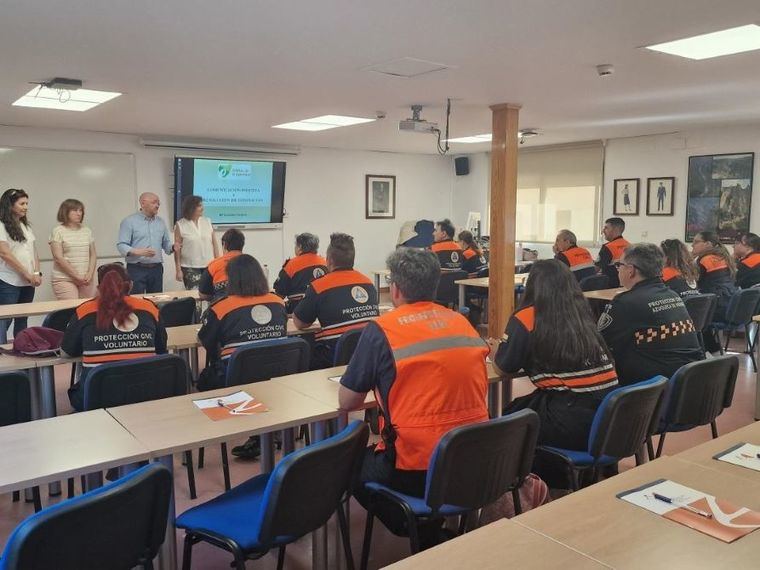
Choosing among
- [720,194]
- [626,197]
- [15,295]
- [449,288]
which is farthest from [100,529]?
[626,197]

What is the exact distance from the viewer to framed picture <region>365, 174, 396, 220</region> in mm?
10812

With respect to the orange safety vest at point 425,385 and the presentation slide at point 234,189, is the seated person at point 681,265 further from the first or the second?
the presentation slide at point 234,189

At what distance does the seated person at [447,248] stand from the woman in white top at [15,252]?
4.42 m

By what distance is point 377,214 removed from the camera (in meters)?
11.0

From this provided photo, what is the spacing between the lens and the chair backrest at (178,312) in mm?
4825

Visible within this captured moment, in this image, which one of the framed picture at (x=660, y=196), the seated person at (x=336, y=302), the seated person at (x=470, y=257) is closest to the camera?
the seated person at (x=336, y=302)

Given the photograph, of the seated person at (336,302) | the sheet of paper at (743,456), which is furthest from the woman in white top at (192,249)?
the sheet of paper at (743,456)

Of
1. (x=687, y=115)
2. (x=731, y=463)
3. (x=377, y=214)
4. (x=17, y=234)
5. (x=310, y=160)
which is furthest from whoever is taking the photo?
(x=377, y=214)

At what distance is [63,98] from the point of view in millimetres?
5625

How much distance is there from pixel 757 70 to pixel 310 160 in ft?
21.3

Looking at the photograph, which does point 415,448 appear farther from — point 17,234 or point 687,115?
point 687,115

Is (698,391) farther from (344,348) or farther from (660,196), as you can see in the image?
(660,196)

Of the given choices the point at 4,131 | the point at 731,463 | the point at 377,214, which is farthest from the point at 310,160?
the point at 731,463

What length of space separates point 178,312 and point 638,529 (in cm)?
403
